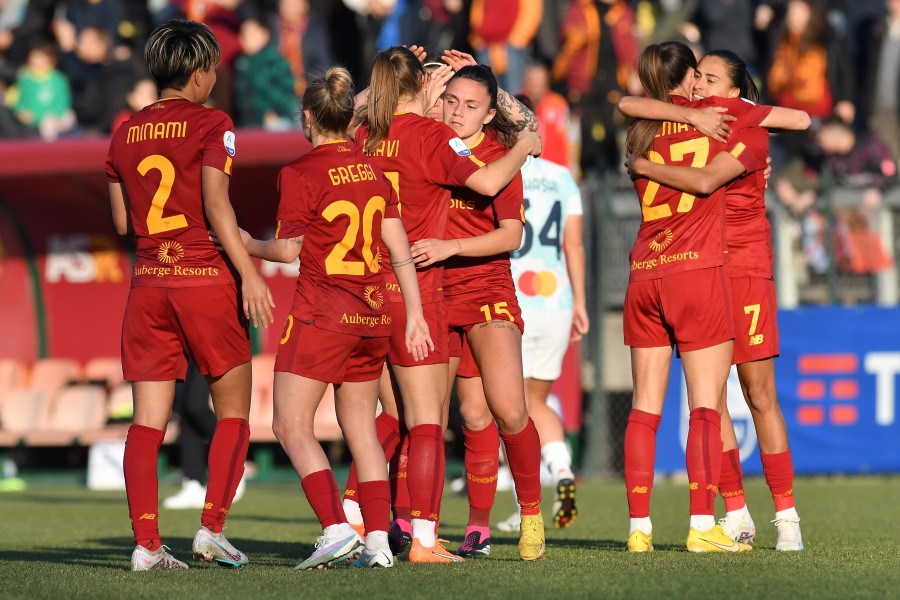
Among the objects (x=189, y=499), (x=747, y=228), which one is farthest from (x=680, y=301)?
(x=189, y=499)

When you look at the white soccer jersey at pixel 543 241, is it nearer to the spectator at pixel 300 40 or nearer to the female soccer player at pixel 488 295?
the female soccer player at pixel 488 295

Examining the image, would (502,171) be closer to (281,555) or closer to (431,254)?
(431,254)

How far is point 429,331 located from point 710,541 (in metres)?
1.60

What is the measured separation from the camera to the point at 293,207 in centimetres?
599

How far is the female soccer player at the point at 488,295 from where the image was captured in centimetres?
649

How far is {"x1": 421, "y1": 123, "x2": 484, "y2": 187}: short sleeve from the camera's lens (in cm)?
627

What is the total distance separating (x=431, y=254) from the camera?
20.7 ft

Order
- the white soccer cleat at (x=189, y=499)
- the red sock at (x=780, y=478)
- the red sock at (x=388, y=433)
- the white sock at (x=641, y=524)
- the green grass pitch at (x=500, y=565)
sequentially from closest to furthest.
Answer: the green grass pitch at (x=500, y=565), the white sock at (x=641, y=524), the red sock at (x=388, y=433), the red sock at (x=780, y=478), the white soccer cleat at (x=189, y=499)

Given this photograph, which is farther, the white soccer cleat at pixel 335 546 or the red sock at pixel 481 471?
the red sock at pixel 481 471

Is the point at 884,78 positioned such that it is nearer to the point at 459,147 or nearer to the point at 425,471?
the point at 459,147

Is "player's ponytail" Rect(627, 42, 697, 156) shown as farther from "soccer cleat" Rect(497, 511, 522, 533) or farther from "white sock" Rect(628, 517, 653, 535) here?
"soccer cleat" Rect(497, 511, 522, 533)

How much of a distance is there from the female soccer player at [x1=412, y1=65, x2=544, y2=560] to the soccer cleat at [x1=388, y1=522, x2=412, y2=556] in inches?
9.9

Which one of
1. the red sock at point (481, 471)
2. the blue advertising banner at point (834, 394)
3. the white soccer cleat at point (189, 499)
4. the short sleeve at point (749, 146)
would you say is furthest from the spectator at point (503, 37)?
the red sock at point (481, 471)

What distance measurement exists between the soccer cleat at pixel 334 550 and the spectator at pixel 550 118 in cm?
732
